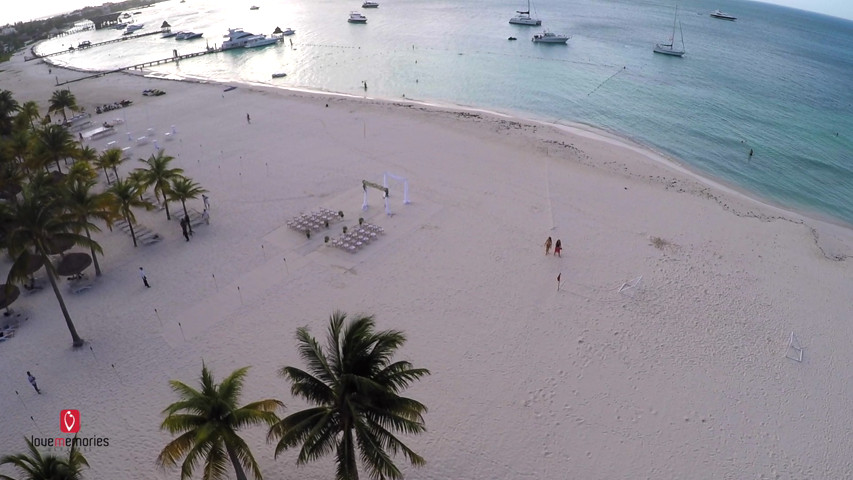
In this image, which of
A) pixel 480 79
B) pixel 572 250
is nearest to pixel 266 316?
pixel 572 250

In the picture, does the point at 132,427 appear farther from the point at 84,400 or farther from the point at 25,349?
the point at 25,349

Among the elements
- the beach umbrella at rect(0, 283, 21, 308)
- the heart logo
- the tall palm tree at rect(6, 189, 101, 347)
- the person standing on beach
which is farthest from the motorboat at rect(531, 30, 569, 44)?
the heart logo

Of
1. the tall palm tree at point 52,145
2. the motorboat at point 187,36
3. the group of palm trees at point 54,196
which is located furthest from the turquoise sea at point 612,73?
the tall palm tree at point 52,145

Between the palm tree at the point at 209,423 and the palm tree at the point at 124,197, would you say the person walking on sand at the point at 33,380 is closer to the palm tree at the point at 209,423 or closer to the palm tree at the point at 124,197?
the palm tree at the point at 124,197

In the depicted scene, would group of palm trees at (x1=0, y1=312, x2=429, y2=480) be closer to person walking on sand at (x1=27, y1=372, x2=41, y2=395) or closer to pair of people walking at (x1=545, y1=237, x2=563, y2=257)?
person walking on sand at (x1=27, y1=372, x2=41, y2=395)

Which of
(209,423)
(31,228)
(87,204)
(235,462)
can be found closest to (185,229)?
(87,204)

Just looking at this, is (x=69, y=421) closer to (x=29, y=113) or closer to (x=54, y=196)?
(x=54, y=196)
